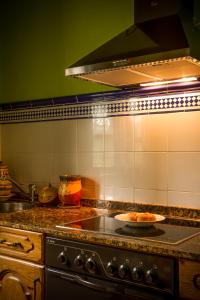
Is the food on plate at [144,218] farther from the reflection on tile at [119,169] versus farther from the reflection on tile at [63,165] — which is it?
the reflection on tile at [63,165]

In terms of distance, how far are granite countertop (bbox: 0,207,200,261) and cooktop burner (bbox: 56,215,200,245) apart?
0.04 meters

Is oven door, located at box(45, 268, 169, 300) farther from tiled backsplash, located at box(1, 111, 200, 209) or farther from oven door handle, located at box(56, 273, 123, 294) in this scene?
tiled backsplash, located at box(1, 111, 200, 209)

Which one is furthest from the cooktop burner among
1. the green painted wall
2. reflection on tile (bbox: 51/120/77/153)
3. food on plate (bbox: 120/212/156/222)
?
the green painted wall

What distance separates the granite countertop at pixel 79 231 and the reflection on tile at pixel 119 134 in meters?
0.40

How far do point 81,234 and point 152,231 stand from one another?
333 mm

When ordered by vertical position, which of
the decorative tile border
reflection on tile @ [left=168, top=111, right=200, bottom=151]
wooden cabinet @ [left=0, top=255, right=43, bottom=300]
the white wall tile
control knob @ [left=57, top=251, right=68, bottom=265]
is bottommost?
wooden cabinet @ [left=0, top=255, right=43, bottom=300]

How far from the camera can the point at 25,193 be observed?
295 cm

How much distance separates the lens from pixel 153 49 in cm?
175

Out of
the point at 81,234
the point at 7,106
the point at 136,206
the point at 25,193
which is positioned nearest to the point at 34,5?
the point at 7,106

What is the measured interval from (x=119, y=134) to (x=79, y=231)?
0.80 meters

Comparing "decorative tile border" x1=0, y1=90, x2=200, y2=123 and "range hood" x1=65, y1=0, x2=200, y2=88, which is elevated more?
"range hood" x1=65, y1=0, x2=200, y2=88

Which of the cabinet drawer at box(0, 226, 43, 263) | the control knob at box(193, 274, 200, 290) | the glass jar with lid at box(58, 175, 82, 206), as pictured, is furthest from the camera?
the glass jar with lid at box(58, 175, 82, 206)

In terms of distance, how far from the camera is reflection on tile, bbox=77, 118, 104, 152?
8.34ft

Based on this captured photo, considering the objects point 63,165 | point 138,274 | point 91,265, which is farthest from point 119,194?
point 138,274
